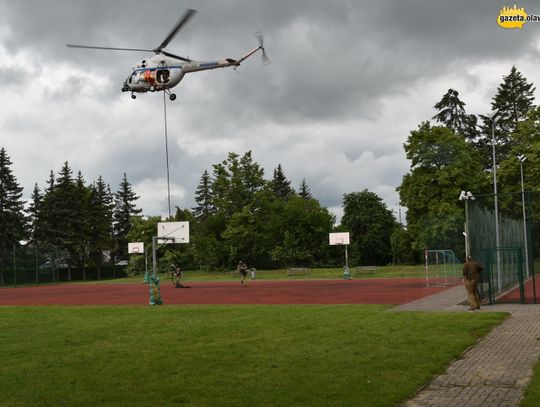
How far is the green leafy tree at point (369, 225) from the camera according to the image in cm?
7750

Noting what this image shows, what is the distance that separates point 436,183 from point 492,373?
47.8 m

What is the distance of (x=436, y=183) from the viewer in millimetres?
55750

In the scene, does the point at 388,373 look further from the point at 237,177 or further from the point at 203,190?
the point at 203,190

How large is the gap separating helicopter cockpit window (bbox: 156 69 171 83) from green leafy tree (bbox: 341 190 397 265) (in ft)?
162

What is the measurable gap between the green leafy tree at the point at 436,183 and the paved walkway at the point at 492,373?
37.7 m

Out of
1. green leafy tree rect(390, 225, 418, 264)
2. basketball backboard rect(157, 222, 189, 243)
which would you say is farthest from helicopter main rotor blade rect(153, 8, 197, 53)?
green leafy tree rect(390, 225, 418, 264)

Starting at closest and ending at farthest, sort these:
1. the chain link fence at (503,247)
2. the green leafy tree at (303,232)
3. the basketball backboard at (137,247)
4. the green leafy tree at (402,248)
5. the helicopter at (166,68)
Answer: the chain link fence at (503,247) → the helicopter at (166,68) → the green leafy tree at (402,248) → the basketball backboard at (137,247) → the green leafy tree at (303,232)

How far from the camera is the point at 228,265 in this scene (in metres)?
67.5

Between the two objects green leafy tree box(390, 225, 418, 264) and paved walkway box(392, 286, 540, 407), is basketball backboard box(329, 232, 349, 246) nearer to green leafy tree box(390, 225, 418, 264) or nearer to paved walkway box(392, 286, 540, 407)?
green leafy tree box(390, 225, 418, 264)

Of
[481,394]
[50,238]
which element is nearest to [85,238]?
[50,238]

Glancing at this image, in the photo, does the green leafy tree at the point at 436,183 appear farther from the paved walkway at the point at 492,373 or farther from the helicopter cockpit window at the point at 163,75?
the paved walkway at the point at 492,373

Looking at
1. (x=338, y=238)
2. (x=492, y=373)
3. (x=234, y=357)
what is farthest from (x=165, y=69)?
(x=338, y=238)

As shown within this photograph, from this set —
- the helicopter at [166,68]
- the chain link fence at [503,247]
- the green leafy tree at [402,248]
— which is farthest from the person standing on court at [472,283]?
the green leafy tree at [402,248]

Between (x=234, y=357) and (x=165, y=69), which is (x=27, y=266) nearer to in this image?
(x=165, y=69)
